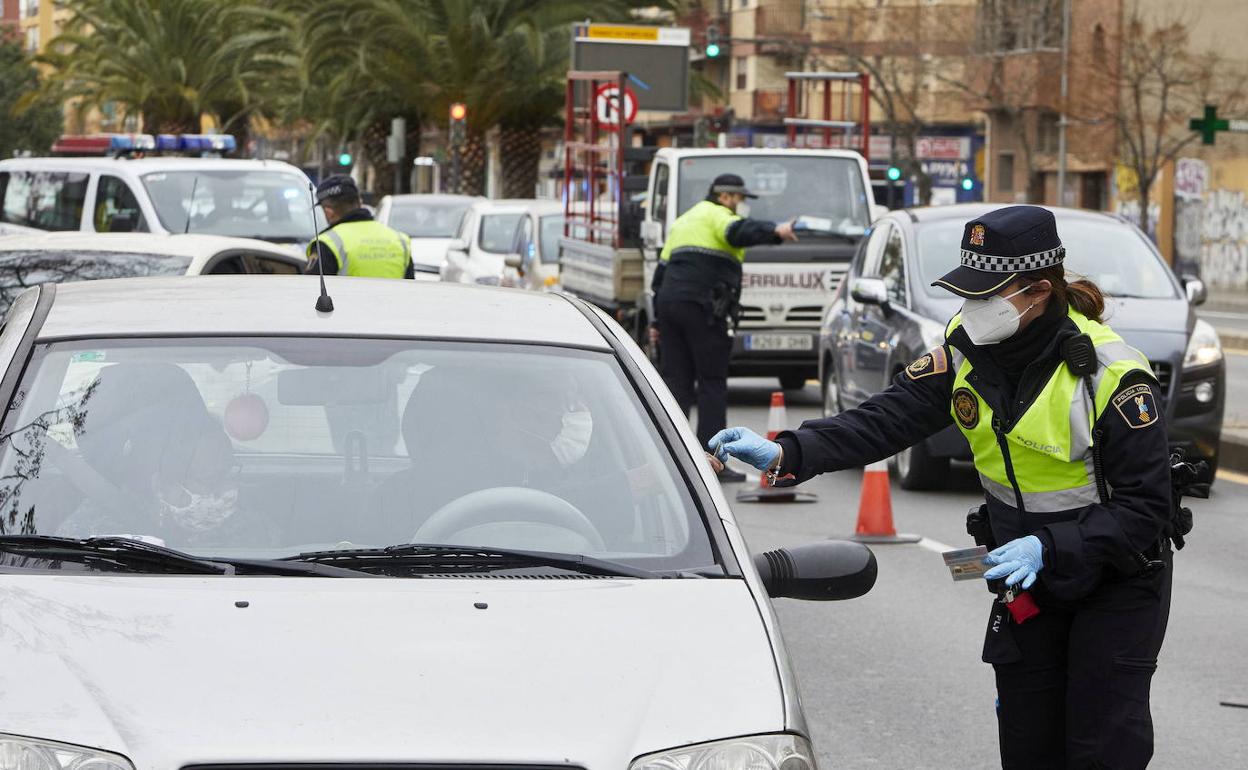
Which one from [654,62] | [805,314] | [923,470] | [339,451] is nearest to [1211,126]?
[654,62]

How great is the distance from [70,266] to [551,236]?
552 inches

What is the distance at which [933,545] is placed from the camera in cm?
1062

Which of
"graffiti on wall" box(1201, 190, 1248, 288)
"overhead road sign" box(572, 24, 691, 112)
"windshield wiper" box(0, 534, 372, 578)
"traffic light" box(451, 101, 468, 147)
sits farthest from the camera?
"graffiti on wall" box(1201, 190, 1248, 288)

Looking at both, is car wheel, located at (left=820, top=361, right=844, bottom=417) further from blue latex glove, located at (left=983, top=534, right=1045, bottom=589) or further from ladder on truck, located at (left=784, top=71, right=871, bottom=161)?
blue latex glove, located at (left=983, top=534, right=1045, bottom=589)

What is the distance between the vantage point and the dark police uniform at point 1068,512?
434 cm

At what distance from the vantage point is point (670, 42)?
87.4 feet

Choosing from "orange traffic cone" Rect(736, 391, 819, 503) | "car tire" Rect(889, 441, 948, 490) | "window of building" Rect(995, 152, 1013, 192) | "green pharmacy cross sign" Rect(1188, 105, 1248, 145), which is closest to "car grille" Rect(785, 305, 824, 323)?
"car tire" Rect(889, 441, 948, 490)

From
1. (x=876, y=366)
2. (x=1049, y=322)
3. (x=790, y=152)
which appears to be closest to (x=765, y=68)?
(x=790, y=152)

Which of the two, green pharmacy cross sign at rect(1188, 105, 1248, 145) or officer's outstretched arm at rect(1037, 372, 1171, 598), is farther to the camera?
green pharmacy cross sign at rect(1188, 105, 1248, 145)

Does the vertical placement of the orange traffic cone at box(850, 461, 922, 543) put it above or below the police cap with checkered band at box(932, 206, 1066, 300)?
below

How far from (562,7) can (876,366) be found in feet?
77.7

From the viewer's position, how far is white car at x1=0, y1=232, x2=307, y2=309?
10.5 metres

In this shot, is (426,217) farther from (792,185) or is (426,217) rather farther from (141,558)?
(141,558)

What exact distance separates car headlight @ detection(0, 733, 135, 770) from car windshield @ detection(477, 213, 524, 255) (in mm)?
21596
